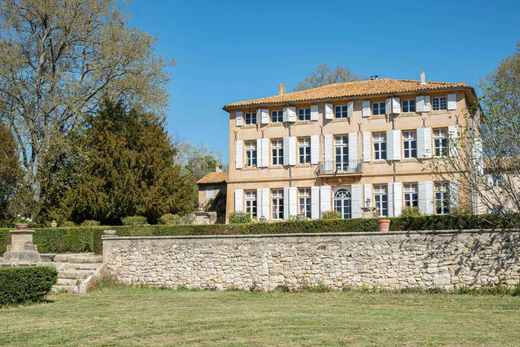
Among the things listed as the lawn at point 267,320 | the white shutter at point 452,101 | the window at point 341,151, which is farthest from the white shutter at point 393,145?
the lawn at point 267,320

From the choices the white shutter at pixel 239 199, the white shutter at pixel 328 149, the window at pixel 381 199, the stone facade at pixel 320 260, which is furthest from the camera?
the white shutter at pixel 239 199

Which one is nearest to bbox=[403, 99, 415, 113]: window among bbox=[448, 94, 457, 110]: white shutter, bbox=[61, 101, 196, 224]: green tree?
bbox=[448, 94, 457, 110]: white shutter

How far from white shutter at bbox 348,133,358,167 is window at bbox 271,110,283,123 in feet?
12.8

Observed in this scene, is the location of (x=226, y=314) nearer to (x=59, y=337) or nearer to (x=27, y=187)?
(x=59, y=337)

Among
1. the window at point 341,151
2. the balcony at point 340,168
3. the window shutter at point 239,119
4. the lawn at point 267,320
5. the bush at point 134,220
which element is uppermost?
the window shutter at point 239,119

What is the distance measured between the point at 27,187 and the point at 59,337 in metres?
19.6

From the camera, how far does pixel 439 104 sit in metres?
33.3

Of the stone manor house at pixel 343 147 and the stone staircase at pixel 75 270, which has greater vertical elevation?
the stone manor house at pixel 343 147

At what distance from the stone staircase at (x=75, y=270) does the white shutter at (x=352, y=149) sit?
47.2 feet

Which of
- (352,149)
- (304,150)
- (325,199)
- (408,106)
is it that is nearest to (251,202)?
(304,150)

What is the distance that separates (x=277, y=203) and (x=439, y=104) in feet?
30.9

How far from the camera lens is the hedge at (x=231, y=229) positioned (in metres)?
20.2

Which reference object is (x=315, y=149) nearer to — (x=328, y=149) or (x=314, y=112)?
(x=328, y=149)

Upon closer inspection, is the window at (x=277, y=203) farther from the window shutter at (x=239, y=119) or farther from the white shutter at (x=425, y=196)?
the white shutter at (x=425, y=196)
